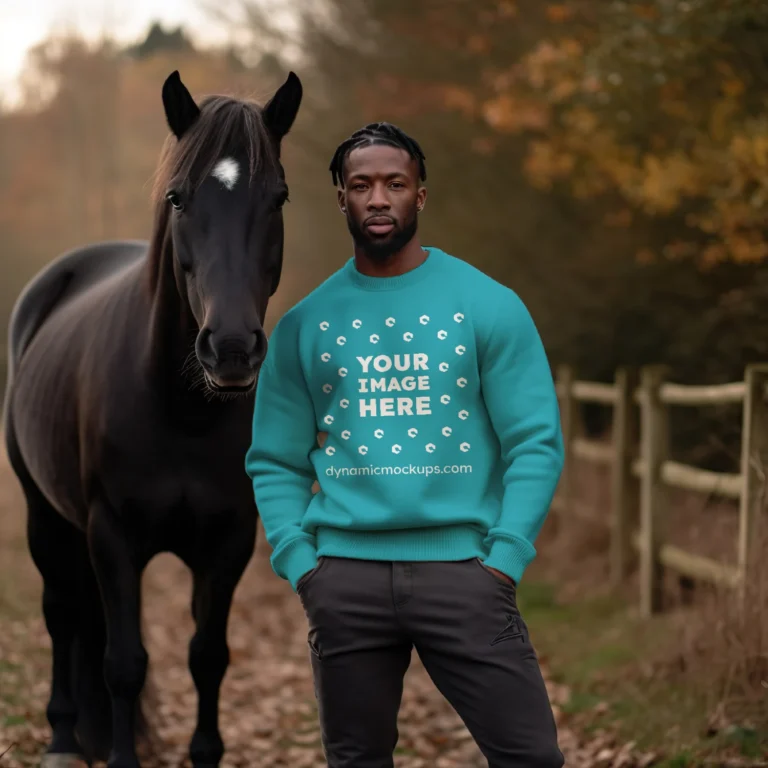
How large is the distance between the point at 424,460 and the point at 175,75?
1465mm

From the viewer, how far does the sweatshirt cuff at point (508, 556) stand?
260 cm

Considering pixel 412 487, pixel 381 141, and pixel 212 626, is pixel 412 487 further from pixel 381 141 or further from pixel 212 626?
pixel 212 626

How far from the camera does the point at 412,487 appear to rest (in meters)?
2.66

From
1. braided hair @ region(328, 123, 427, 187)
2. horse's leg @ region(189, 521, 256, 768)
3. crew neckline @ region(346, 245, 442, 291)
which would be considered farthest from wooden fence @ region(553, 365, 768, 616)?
braided hair @ region(328, 123, 427, 187)

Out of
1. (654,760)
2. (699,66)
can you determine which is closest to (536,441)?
(654,760)

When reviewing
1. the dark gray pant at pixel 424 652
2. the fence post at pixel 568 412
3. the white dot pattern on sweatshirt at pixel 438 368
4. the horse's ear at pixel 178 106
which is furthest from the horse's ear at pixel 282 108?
the fence post at pixel 568 412

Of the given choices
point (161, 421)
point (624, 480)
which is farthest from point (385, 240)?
point (624, 480)

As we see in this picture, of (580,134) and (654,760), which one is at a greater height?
(580,134)

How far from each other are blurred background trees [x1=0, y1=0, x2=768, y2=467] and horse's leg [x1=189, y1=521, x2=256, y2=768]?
61.2 inches

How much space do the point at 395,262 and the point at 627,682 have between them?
342 centimetres

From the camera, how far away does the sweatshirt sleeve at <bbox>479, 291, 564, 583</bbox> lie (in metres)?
2.61

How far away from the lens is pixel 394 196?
8.99ft

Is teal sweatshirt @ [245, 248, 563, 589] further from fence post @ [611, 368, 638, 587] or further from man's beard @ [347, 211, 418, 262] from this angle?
fence post @ [611, 368, 638, 587]

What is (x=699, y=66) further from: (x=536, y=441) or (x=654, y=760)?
(x=536, y=441)
